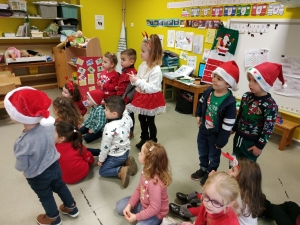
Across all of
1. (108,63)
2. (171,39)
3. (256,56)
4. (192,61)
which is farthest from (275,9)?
(108,63)

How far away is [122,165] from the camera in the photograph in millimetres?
2150

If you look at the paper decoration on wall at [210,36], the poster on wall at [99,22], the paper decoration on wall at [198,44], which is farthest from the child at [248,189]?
the poster on wall at [99,22]

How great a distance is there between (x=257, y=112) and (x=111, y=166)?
132cm

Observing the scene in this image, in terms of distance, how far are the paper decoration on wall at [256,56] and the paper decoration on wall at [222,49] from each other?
0.83 ft

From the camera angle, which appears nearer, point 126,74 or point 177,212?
point 177,212

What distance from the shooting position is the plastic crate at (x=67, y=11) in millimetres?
4461

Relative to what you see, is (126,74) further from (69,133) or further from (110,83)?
(69,133)

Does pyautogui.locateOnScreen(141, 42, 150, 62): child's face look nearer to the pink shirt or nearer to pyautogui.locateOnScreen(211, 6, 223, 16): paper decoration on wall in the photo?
the pink shirt

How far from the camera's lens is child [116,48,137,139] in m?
2.48

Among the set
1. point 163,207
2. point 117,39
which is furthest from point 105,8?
point 163,207

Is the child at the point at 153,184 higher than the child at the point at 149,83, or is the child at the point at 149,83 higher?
the child at the point at 149,83

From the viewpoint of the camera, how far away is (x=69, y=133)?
6.21 feet

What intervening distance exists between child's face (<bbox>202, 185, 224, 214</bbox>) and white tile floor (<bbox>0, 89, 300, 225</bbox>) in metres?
0.85

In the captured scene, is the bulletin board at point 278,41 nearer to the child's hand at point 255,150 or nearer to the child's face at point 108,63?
the child's hand at point 255,150
